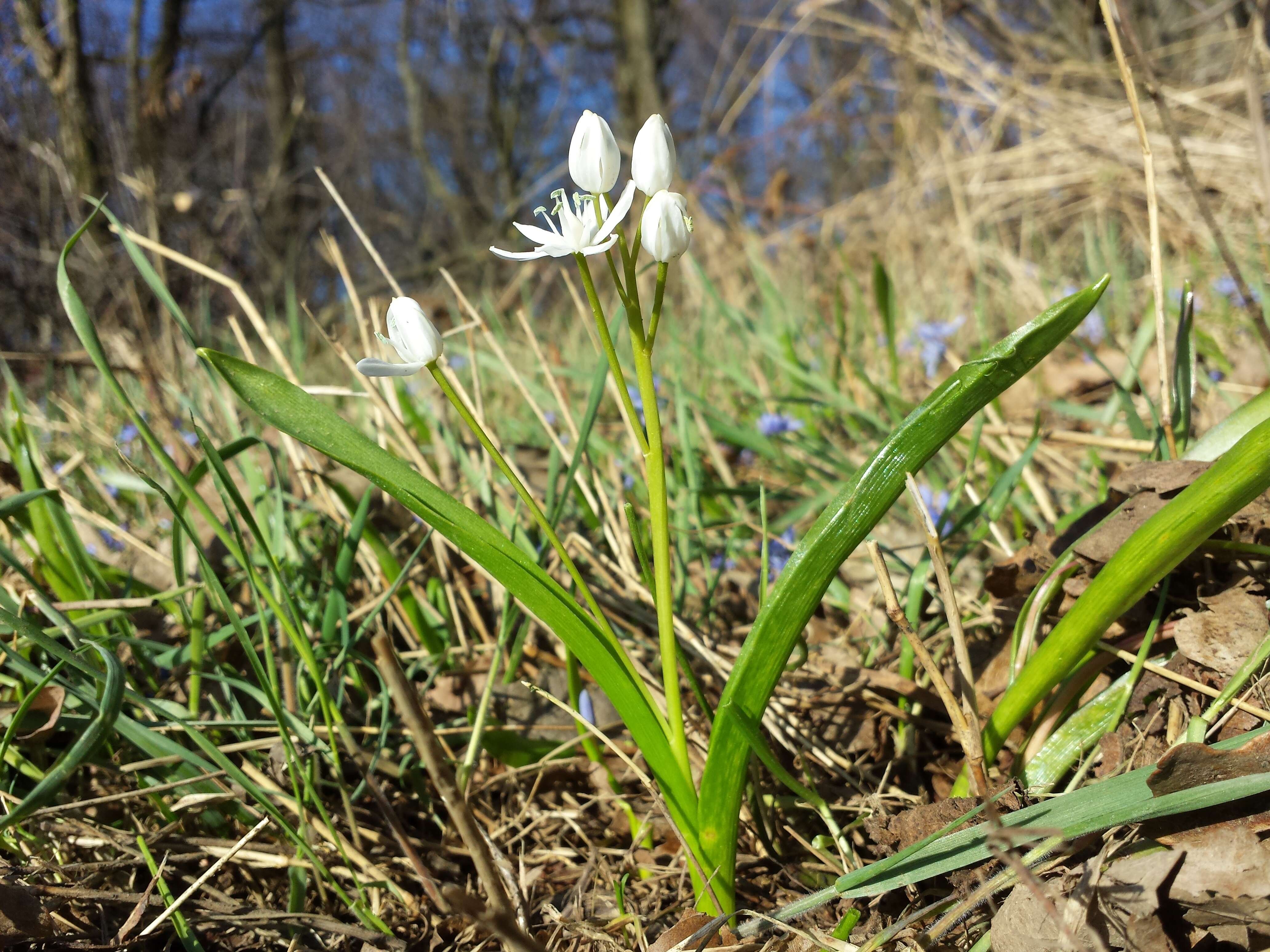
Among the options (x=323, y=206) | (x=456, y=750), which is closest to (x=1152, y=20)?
(x=456, y=750)

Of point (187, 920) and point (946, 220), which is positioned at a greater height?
point (946, 220)

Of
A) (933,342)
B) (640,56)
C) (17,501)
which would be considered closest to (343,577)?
(17,501)

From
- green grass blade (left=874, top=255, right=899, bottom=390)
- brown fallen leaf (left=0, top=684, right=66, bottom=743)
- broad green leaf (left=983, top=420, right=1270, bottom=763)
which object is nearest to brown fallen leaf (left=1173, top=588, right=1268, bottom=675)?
broad green leaf (left=983, top=420, right=1270, bottom=763)

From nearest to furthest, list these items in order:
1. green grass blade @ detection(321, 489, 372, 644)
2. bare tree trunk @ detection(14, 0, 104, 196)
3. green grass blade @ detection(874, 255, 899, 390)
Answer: green grass blade @ detection(321, 489, 372, 644)
green grass blade @ detection(874, 255, 899, 390)
bare tree trunk @ detection(14, 0, 104, 196)

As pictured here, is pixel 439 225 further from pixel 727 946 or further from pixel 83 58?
pixel 727 946

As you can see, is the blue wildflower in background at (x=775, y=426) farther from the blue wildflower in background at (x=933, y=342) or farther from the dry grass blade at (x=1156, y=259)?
the dry grass blade at (x=1156, y=259)

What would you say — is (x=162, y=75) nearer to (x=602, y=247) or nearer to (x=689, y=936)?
(x=602, y=247)

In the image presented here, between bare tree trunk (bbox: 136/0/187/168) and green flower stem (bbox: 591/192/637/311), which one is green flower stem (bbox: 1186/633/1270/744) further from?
bare tree trunk (bbox: 136/0/187/168)
